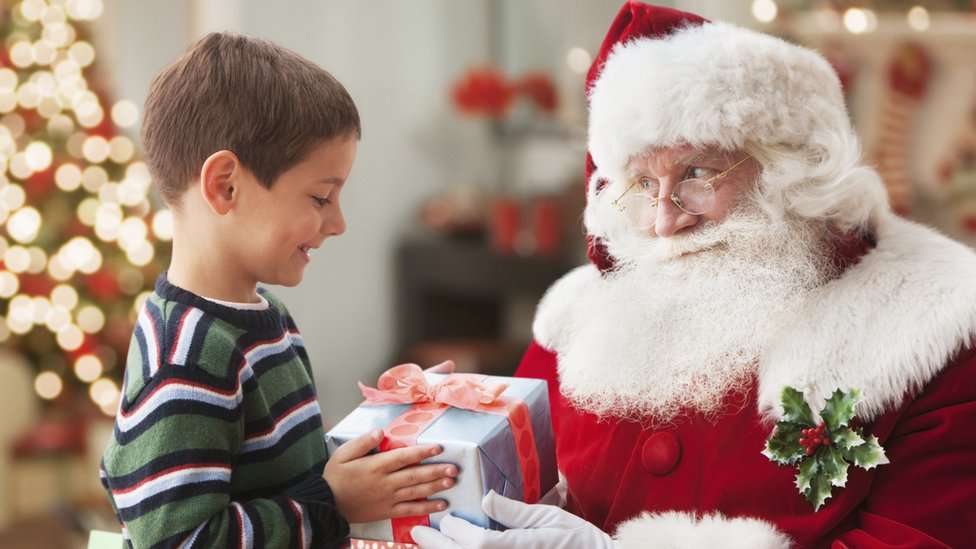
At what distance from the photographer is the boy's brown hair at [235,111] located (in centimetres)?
134

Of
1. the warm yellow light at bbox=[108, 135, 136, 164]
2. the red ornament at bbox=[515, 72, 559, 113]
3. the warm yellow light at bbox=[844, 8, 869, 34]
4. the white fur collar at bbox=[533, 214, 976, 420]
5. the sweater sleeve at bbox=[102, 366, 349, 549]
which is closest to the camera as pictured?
the sweater sleeve at bbox=[102, 366, 349, 549]

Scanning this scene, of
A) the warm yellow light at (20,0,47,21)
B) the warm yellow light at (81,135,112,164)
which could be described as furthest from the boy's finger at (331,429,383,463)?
the warm yellow light at (20,0,47,21)

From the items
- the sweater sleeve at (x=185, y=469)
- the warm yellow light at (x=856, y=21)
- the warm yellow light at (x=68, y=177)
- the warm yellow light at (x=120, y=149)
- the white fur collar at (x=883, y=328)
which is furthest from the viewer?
the warm yellow light at (x=856, y=21)

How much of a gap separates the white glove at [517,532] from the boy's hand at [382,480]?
4cm

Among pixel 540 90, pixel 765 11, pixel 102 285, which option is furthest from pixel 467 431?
pixel 540 90

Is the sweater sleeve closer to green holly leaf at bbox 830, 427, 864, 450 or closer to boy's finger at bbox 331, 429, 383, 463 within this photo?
boy's finger at bbox 331, 429, 383, 463

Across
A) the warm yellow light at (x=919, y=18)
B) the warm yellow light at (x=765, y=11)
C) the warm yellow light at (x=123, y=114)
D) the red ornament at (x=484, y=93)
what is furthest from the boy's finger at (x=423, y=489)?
the red ornament at (x=484, y=93)

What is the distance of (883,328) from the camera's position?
149 cm

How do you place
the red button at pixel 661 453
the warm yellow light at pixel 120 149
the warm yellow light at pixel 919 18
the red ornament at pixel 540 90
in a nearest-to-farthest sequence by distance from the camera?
the red button at pixel 661 453, the warm yellow light at pixel 120 149, the warm yellow light at pixel 919 18, the red ornament at pixel 540 90

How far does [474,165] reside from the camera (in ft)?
20.7

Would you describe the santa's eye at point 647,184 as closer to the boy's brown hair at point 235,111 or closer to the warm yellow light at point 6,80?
the boy's brown hair at point 235,111

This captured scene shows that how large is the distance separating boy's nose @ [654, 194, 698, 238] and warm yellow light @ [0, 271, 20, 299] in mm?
3259

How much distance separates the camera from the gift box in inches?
53.5

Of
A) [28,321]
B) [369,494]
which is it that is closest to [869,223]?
[369,494]
